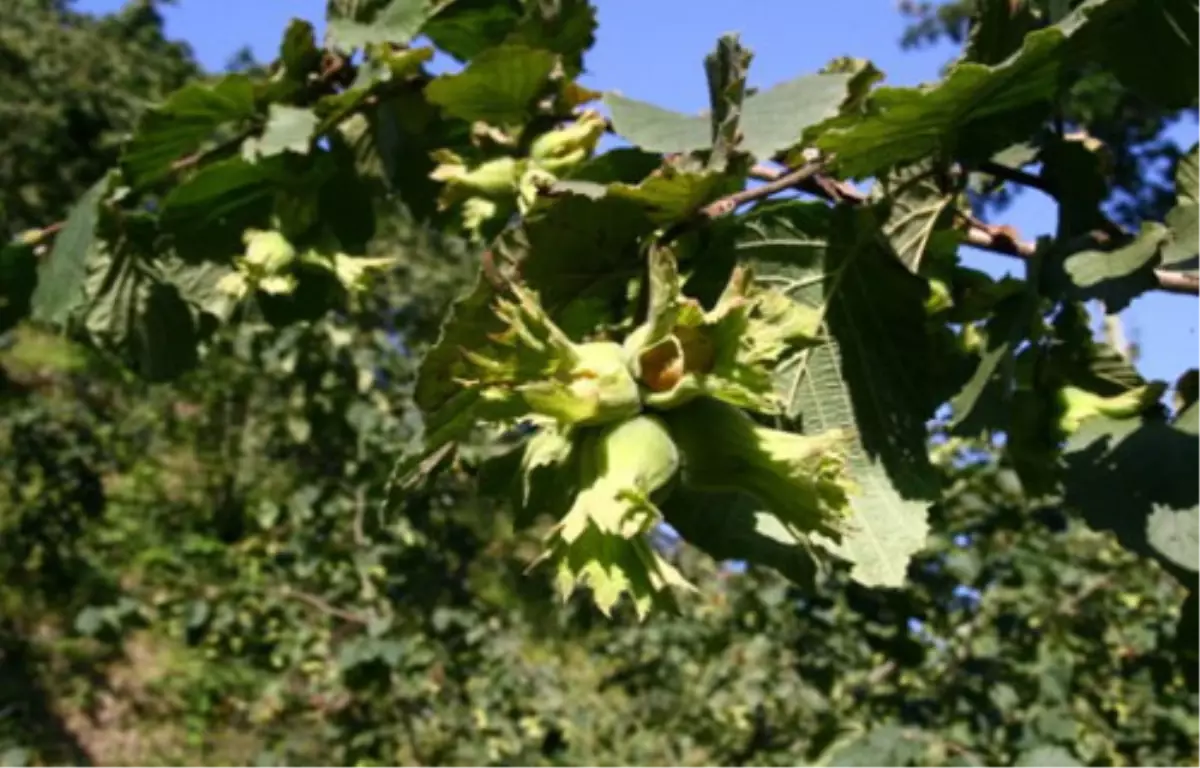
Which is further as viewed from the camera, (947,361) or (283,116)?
(283,116)

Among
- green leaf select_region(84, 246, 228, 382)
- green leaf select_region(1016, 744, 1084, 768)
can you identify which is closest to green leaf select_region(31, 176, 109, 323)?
green leaf select_region(84, 246, 228, 382)

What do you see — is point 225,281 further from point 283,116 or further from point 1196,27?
point 1196,27

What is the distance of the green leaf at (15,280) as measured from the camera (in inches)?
63.6

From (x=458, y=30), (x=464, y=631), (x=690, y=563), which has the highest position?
(x=458, y=30)

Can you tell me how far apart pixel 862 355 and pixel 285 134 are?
668 mm

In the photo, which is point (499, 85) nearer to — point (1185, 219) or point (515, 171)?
point (515, 171)

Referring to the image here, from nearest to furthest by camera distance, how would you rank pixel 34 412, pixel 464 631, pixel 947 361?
pixel 947 361 < pixel 464 631 < pixel 34 412

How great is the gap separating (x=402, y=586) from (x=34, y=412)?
3475 millimetres

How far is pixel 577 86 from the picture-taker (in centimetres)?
122

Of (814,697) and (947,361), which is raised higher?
(947,361)

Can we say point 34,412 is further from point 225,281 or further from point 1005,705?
point 225,281

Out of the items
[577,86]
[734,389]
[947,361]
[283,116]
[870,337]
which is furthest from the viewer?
[283,116]

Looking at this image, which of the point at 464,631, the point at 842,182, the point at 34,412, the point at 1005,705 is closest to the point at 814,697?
the point at 1005,705

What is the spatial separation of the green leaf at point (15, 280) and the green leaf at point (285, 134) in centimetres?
41
